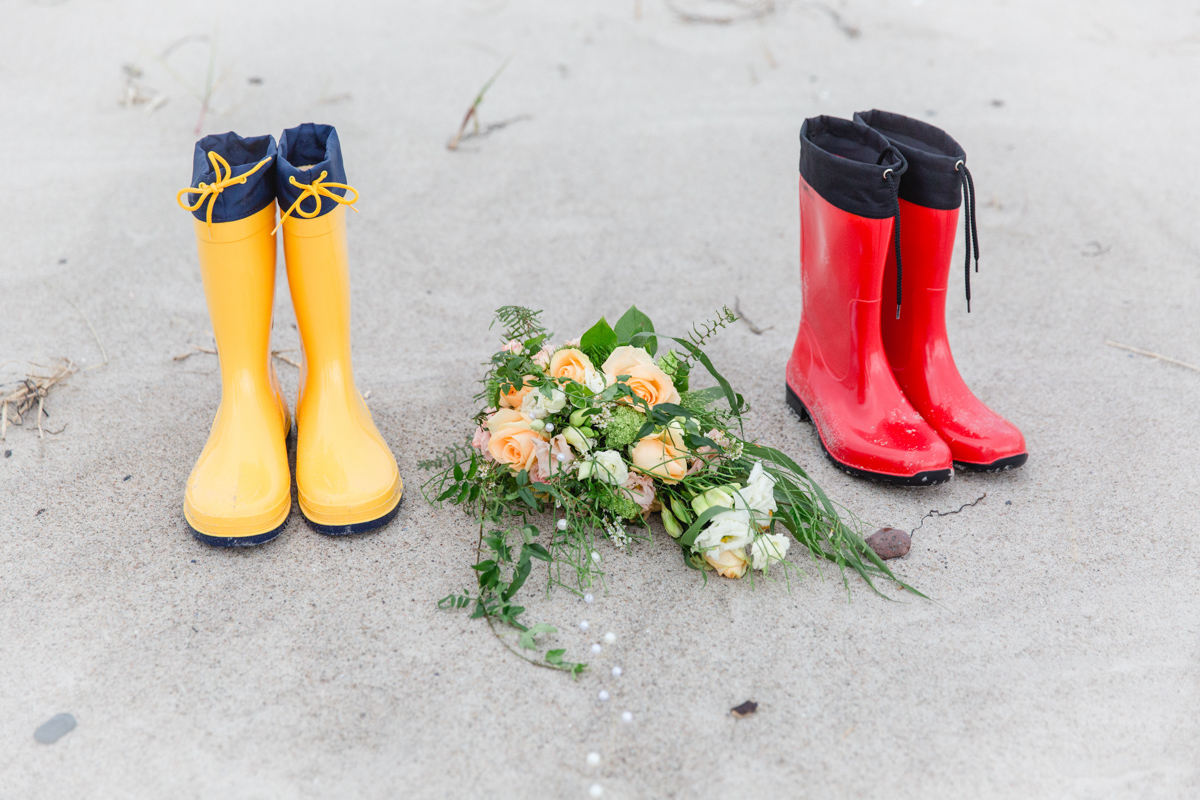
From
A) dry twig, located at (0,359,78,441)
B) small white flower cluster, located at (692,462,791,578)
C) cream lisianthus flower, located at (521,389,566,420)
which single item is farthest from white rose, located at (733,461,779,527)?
dry twig, located at (0,359,78,441)

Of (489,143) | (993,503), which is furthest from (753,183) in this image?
(993,503)

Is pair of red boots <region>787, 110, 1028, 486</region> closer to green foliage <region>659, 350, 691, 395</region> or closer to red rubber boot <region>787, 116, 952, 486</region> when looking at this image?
red rubber boot <region>787, 116, 952, 486</region>

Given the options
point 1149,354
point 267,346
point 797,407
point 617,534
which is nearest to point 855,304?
point 797,407

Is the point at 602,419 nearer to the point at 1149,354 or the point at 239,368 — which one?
the point at 239,368

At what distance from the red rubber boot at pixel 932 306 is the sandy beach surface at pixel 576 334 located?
9 cm

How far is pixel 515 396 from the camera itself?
4.84 feet

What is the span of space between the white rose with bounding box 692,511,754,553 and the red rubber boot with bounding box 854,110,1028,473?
53cm

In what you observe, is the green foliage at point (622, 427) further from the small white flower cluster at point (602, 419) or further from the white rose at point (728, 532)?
the white rose at point (728, 532)

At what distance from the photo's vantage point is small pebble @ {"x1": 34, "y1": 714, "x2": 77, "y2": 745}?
1.14 m

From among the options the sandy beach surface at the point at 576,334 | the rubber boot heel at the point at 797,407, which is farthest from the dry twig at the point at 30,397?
the rubber boot heel at the point at 797,407

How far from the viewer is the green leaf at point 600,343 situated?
152cm

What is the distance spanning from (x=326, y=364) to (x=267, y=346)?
11cm

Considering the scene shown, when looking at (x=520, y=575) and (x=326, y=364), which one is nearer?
(x=520, y=575)

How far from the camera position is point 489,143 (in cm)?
296
